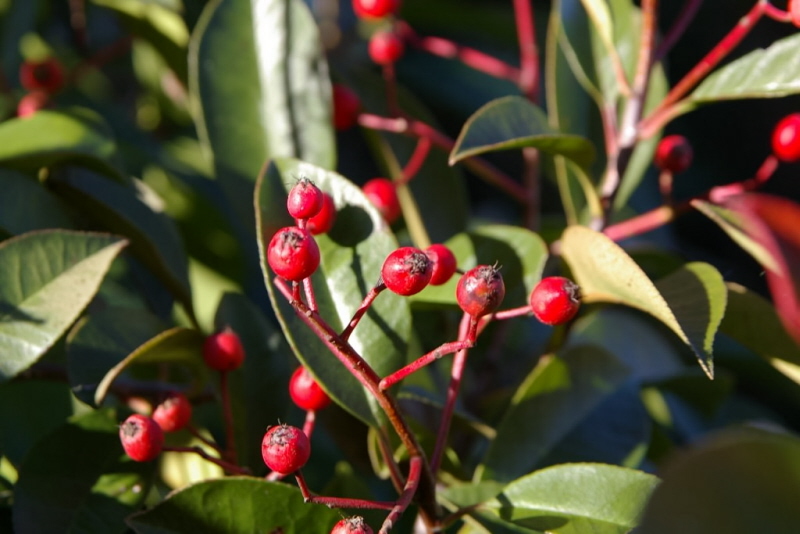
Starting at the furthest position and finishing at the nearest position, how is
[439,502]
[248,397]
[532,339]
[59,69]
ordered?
[532,339] → [59,69] → [248,397] → [439,502]

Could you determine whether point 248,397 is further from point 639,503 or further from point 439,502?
point 639,503

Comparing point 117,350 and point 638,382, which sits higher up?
point 117,350

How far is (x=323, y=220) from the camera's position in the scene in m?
0.76

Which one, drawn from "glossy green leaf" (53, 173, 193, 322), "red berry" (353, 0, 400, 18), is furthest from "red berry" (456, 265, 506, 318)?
"red berry" (353, 0, 400, 18)

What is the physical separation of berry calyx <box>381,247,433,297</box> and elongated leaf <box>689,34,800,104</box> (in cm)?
39

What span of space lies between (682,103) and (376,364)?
16.4 inches

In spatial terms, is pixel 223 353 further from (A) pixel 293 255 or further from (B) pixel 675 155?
(B) pixel 675 155

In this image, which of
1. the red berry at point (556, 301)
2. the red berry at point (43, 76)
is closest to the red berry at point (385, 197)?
the red berry at point (556, 301)

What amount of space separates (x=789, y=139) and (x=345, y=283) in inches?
20.1

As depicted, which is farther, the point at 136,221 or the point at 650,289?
the point at 136,221

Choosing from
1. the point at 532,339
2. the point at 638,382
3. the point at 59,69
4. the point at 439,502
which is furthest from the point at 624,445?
the point at 59,69

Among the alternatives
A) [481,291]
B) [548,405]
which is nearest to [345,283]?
[481,291]

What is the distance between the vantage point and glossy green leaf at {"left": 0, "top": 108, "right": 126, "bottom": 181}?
905 millimetres

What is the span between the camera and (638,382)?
1.06 meters
